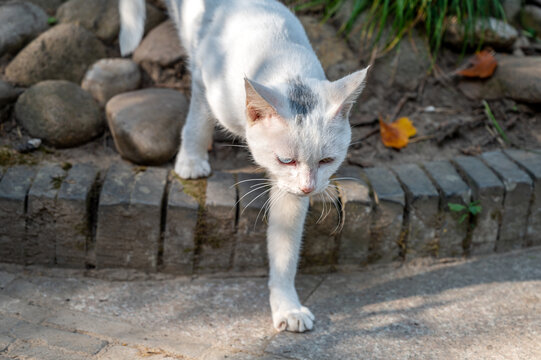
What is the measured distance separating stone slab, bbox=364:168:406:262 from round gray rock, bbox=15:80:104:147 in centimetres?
131

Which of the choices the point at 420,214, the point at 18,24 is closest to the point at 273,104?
the point at 420,214

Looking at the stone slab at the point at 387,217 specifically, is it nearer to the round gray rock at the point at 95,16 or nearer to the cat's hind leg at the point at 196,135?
the cat's hind leg at the point at 196,135

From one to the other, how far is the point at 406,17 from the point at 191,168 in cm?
151

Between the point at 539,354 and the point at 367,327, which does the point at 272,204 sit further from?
the point at 539,354

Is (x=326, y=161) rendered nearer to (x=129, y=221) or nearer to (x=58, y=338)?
(x=129, y=221)

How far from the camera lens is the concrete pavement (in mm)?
1874

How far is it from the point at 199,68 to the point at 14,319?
1.21 metres

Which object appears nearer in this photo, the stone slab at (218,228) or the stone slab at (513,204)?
the stone slab at (218,228)

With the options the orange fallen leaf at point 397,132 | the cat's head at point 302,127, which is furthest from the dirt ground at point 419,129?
the cat's head at point 302,127

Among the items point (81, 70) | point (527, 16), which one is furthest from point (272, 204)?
point (527, 16)

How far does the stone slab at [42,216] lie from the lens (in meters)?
2.21

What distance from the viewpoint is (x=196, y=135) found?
2471mm

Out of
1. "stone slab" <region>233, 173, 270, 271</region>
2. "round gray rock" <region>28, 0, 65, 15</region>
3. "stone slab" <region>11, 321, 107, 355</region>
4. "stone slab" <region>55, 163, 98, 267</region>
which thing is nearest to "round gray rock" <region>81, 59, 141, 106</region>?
"round gray rock" <region>28, 0, 65, 15</region>

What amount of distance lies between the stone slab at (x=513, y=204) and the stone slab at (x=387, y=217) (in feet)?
1.54
